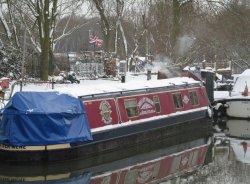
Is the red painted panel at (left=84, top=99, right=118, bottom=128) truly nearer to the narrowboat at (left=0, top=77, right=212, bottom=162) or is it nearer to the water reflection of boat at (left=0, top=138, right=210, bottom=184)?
the narrowboat at (left=0, top=77, right=212, bottom=162)

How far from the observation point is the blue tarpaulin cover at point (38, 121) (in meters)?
13.6

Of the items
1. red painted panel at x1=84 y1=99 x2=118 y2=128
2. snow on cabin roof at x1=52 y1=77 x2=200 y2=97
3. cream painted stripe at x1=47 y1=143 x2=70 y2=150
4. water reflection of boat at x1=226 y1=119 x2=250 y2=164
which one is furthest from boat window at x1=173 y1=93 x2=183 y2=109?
cream painted stripe at x1=47 y1=143 x2=70 y2=150

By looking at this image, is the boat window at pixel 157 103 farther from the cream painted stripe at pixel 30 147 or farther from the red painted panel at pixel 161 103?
the cream painted stripe at pixel 30 147

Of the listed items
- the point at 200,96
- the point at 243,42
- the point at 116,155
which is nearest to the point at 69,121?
the point at 116,155

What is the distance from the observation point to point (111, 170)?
543 inches

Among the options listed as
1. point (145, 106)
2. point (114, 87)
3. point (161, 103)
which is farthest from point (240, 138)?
point (114, 87)

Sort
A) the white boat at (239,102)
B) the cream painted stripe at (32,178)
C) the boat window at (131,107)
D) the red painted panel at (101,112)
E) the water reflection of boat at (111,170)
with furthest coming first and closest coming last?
the white boat at (239,102) < the boat window at (131,107) < the red painted panel at (101,112) < the water reflection of boat at (111,170) < the cream painted stripe at (32,178)

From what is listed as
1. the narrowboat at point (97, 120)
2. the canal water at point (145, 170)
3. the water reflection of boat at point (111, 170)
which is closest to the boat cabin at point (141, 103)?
the narrowboat at point (97, 120)

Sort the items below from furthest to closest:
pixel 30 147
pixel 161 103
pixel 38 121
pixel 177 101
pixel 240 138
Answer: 1. pixel 177 101
2. pixel 240 138
3. pixel 161 103
4. pixel 38 121
5. pixel 30 147

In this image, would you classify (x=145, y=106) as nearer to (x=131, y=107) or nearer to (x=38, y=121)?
(x=131, y=107)

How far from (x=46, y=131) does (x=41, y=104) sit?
0.79 m

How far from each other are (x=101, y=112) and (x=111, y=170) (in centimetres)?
243

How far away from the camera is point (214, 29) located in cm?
4056

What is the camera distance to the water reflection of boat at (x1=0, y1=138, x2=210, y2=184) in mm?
12727
